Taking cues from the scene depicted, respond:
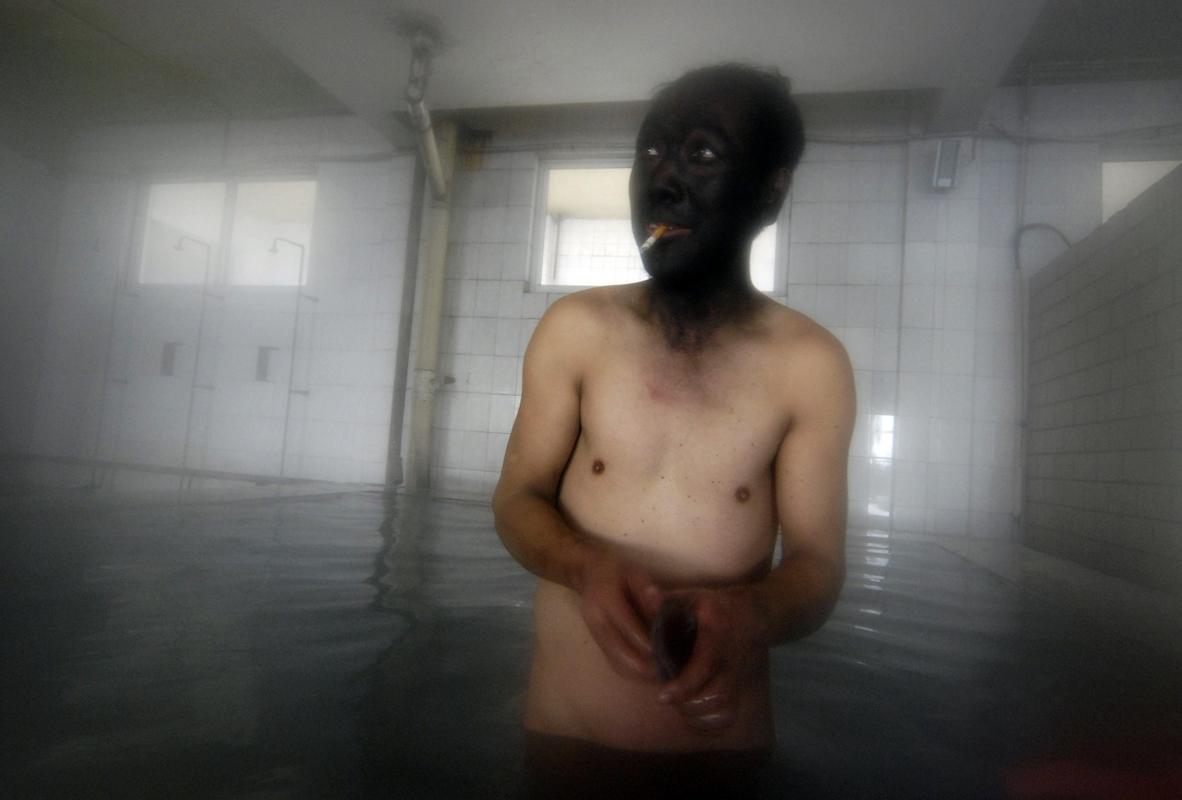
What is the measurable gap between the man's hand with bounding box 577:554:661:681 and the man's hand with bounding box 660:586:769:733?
0.03 meters

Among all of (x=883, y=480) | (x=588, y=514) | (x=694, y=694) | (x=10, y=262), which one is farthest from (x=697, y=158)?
(x=10, y=262)

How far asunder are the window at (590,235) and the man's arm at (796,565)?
4.18 m

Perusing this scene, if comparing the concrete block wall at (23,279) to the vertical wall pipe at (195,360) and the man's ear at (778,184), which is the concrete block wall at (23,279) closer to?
the vertical wall pipe at (195,360)

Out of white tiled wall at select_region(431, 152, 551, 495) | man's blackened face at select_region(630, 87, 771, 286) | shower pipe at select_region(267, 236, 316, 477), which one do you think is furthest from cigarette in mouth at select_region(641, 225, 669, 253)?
shower pipe at select_region(267, 236, 316, 477)

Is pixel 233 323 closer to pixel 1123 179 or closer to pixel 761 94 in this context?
pixel 761 94

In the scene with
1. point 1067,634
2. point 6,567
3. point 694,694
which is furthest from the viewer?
point 1067,634

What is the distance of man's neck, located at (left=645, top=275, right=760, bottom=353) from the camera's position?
3.22 feet

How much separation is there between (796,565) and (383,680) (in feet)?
2.77

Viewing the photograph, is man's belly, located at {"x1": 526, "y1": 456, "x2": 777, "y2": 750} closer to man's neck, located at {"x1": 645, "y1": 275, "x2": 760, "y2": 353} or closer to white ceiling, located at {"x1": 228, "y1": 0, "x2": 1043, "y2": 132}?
man's neck, located at {"x1": 645, "y1": 275, "x2": 760, "y2": 353}

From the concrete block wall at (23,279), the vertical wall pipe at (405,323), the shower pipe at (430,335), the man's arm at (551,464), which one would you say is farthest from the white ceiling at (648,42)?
the concrete block wall at (23,279)

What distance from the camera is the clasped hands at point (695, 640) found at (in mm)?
587

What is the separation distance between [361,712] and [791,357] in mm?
882

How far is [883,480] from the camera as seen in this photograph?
4.58 meters

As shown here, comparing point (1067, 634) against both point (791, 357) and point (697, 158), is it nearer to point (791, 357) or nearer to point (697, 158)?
point (791, 357)
